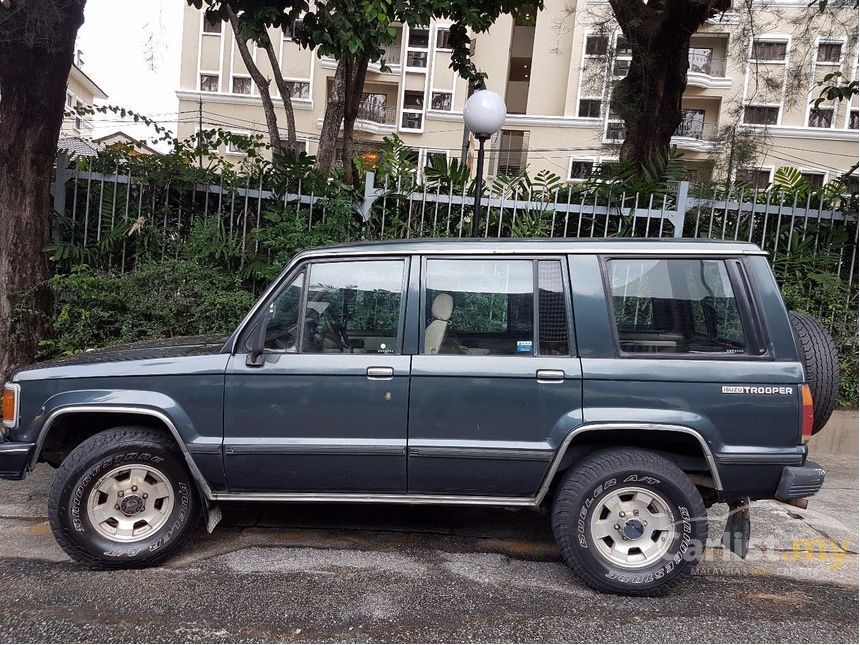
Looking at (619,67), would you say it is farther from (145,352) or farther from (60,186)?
(145,352)

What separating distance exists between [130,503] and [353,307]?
165 centimetres

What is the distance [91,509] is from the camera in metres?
3.81

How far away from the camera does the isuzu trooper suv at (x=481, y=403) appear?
11.9 feet

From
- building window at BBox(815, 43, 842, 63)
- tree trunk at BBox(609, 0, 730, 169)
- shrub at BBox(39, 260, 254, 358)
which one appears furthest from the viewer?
building window at BBox(815, 43, 842, 63)

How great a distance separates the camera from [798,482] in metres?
3.55

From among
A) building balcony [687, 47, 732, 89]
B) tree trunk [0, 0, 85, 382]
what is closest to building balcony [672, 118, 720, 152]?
building balcony [687, 47, 732, 89]

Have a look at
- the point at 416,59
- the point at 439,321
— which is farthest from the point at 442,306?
the point at 416,59

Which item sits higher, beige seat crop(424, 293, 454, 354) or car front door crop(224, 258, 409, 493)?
beige seat crop(424, 293, 454, 354)

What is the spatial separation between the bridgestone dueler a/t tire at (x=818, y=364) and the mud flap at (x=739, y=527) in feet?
1.86

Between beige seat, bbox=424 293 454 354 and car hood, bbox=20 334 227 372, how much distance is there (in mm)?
1194

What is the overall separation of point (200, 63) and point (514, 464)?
3037cm

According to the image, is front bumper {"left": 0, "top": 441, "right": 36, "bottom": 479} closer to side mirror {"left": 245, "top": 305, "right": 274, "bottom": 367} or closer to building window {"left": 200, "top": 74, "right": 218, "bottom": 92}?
side mirror {"left": 245, "top": 305, "right": 274, "bottom": 367}

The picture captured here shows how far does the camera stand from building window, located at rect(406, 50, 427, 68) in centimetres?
3033

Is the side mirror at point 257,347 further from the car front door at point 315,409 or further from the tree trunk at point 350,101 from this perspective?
the tree trunk at point 350,101
